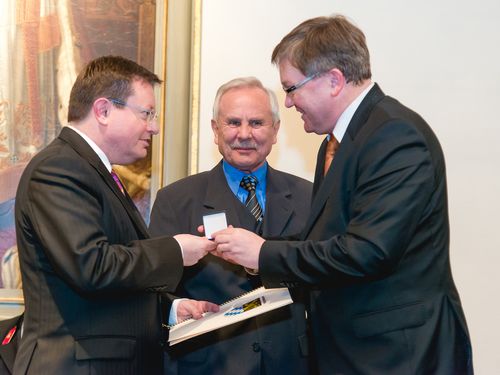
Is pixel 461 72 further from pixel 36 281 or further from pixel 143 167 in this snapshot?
pixel 36 281

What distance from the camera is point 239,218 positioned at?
3152 mm

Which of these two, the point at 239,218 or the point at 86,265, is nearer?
the point at 86,265

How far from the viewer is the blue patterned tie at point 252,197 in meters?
3.18

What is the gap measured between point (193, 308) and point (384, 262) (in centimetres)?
102

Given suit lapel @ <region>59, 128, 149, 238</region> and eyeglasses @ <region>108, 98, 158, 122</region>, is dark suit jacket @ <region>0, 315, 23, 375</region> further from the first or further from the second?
eyeglasses @ <region>108, 98, 158, 122</region>

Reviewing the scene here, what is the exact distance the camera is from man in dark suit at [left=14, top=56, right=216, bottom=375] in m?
2.15

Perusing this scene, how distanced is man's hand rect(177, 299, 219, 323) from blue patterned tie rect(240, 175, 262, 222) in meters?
0.55

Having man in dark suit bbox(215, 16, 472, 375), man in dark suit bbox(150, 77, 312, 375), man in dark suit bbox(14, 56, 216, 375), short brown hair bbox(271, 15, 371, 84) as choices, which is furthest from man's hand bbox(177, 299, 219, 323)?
short brown hair bbox(271, 15, 371, 84)

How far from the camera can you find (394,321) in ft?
6.81

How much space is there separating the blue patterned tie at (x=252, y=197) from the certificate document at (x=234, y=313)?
1.82 ft

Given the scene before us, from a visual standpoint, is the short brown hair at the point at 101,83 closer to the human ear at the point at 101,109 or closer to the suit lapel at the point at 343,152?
the human ear at the point at 101,109

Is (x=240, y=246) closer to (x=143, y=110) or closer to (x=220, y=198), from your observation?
(x=143, y=110)

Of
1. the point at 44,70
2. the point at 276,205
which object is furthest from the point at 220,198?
the point at 44,70

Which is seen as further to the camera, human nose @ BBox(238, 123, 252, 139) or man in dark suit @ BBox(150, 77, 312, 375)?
human nose @ BBox(238, 123, 252, 139)
